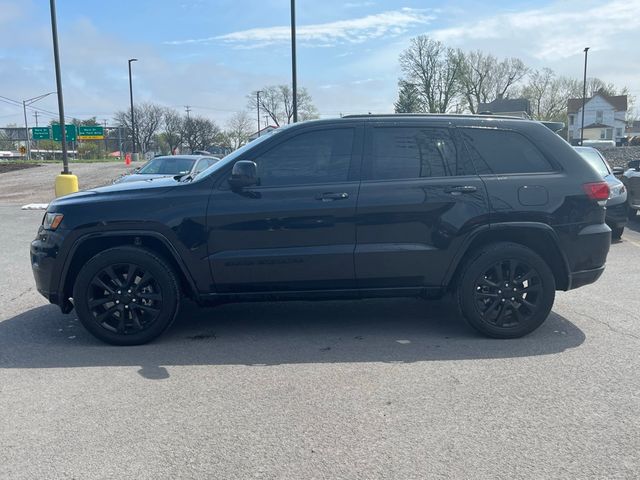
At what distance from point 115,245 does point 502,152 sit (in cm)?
350

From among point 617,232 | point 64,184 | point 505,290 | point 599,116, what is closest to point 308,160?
point 505,290

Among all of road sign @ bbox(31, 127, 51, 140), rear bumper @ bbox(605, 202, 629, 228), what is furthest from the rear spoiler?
road sign @ bbox(31, 127, 51, 140)

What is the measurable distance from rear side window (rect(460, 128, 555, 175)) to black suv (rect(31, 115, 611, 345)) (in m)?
0.02

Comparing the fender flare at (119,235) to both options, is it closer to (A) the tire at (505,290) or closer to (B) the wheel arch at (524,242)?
(B) the wheel arch at (524,242)

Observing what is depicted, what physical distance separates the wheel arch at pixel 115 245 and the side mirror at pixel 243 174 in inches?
29.6

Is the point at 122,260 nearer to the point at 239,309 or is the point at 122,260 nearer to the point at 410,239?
the point at 239,309

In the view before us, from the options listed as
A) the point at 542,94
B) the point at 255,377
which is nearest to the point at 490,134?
the point at 255,377

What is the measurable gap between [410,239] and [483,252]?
64 cm

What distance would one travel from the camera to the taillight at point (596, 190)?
4906 millimetres

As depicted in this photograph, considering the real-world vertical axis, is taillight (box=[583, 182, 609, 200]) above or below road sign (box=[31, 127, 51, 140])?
below

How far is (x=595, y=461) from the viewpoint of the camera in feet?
9.79

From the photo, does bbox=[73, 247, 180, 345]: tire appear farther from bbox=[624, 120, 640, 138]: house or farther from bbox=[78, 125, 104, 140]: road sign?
bbox=[624, 120, 640, 138]: house

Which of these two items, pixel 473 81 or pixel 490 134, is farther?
pixel 473 81

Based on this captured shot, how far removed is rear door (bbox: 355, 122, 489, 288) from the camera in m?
4.77
